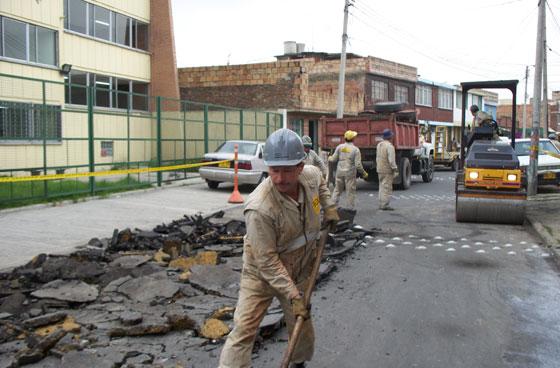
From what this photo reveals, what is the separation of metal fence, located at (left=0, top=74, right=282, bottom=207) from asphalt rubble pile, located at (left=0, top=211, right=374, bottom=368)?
437 cm

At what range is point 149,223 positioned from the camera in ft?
37.7

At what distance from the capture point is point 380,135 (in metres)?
18.2

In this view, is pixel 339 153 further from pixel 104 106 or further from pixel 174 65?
pixel 174 65

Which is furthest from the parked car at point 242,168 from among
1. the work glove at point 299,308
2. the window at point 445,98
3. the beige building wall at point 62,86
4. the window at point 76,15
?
the window at point 445,98

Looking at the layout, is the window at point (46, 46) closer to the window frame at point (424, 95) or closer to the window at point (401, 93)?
the window at point (401, 93)

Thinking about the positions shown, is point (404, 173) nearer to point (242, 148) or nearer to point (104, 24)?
point (242, 148)

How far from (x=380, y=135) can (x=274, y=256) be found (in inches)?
594

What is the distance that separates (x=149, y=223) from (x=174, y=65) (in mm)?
16238

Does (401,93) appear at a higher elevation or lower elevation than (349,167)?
higher

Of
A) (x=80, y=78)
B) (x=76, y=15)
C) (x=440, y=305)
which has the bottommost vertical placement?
(x=440, y=305)

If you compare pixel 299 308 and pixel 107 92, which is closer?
pixel 299 308

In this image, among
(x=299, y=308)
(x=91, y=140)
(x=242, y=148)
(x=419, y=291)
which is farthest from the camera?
(x=242, y=148)

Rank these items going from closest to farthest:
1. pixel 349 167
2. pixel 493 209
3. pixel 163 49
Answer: pixel 493 209 → pixel 349 167 → pixel 163 49

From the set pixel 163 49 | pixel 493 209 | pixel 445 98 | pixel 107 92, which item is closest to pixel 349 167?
pixel 493 209
